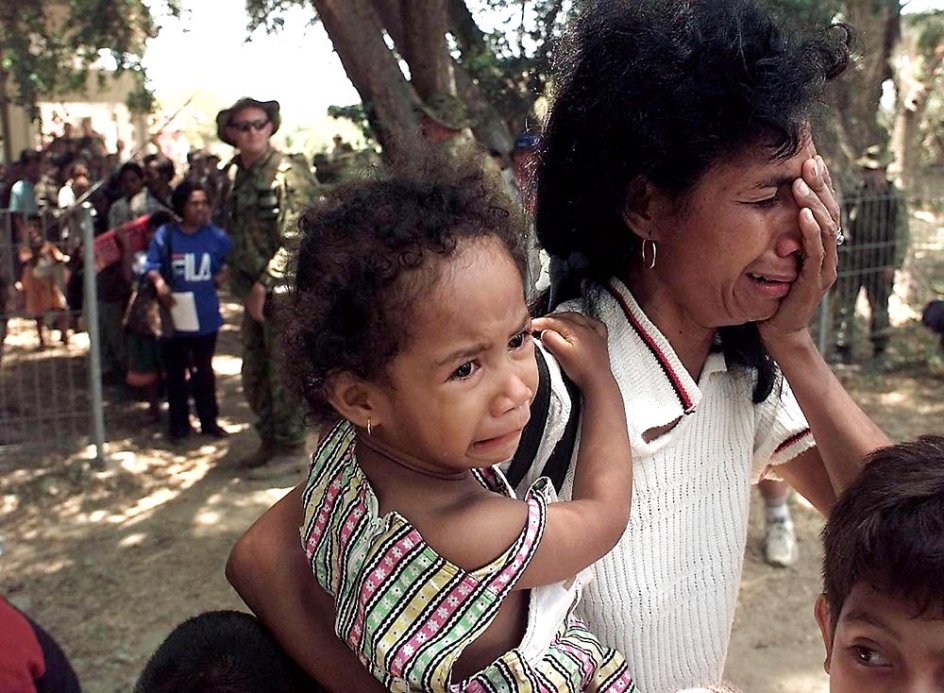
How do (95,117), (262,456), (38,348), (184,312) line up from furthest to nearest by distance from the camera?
1. (95,117)
2. (38,348)
3. (184,312)
4. (262,456)

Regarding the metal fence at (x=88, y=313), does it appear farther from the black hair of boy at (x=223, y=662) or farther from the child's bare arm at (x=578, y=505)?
the child's bare arm at (x=578, y=505)

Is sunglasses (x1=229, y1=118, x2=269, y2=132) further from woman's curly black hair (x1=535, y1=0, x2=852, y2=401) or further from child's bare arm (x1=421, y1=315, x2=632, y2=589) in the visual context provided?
child's bare arm (x1=421, y1=315, x2=632, y2=589)

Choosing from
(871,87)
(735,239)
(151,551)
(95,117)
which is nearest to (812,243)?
(735,239)

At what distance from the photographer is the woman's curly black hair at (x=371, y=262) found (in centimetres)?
123

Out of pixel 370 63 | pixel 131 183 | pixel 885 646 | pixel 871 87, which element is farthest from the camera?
pixel 131 183

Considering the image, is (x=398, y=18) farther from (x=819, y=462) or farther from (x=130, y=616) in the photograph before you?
(x=819, y=462)

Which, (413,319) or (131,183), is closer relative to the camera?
(413,319)

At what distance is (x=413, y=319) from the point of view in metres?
1.22

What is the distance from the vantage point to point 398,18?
567 centimetres

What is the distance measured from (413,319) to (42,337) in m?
7.43

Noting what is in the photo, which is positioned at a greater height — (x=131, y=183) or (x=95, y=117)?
(x=95, y=117)

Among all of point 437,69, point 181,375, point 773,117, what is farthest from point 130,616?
point 773,117

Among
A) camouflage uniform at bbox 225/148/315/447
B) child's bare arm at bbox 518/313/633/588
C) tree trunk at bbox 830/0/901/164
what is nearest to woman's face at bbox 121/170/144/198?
camouflage uniform at bbox 225/148/315/447

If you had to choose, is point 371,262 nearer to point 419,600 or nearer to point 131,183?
point 419,600
